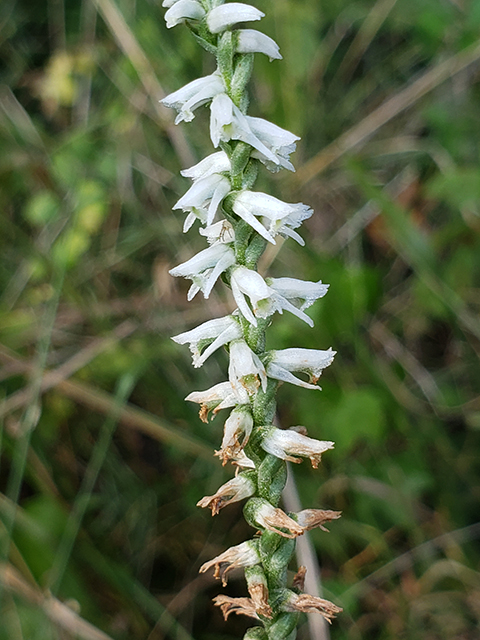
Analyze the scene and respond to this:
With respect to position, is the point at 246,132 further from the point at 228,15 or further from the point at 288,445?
the point at 288,445

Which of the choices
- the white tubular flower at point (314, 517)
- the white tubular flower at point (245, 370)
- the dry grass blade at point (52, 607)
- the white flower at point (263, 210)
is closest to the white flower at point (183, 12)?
the white flower at point (263, 210)

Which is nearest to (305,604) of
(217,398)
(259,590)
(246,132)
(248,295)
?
(259,590)

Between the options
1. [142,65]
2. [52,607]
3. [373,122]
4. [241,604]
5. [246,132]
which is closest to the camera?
[246,132]

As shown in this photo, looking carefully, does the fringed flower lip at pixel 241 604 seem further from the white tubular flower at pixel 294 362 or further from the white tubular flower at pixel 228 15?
the white tubular flower at pixel 228 15

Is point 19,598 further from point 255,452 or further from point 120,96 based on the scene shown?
point 120,96

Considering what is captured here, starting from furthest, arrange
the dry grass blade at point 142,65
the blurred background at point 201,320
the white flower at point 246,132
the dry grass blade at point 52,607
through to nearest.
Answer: the dry grass blade at point 142,65 → the blurred background at point 201,320 → the dry grass blade at point 52,607 → the white flower at point 246,132

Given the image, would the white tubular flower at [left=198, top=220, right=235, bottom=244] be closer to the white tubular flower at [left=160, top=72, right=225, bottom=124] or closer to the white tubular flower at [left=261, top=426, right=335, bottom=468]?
the white tubular flower at [left=160, top=72, right=225, bottom=124]
